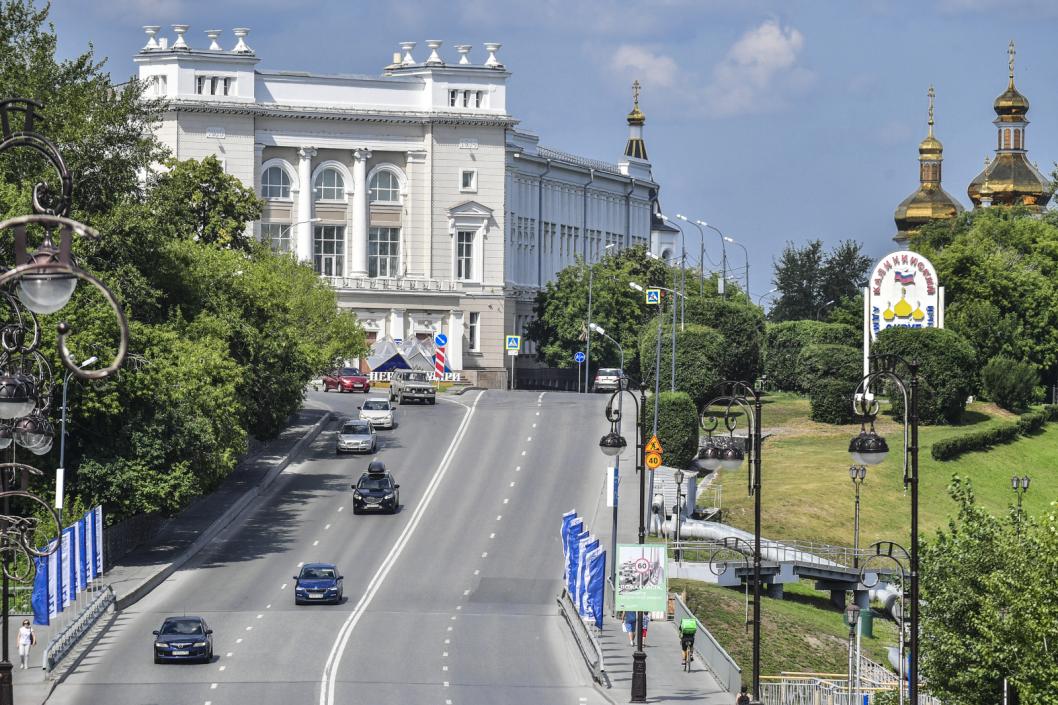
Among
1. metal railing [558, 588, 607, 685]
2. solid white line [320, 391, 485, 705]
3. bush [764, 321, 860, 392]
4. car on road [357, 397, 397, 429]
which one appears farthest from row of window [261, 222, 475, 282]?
metal railing [558, 588, 607, 685]

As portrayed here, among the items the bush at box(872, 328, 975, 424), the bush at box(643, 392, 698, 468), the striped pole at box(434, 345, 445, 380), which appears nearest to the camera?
the bush at box(643, 392, 698, 468)

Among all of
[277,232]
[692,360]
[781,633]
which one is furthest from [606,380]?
[781,633]

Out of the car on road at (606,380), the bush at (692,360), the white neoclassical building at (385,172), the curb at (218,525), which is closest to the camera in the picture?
the curb at (218,525)

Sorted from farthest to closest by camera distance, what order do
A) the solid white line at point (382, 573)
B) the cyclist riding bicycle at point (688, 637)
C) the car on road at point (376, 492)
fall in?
the car on road at point (376, 492) → the cyclist riding bicycle at point (688, 637) → the solid white line at point (382, 573)

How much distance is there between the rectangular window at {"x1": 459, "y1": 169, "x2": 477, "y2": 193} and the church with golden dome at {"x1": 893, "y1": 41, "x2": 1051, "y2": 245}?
43630 mm

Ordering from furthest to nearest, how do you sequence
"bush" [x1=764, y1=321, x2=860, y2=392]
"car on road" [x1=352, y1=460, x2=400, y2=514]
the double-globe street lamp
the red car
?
1. "bush" [x1=764, y1=321, x2=860, y2=392]
2. the red car
3. "car on road" [x1=352, y1=460, x2=400, y2=514]
4. the double-globe street lamp

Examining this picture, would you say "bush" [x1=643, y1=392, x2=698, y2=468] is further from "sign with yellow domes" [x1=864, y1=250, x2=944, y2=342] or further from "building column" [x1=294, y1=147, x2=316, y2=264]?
"building column" [x1=294, y1=147, x2=316, y2=264]

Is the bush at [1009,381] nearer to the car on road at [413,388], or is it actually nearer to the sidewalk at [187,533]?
the car on road at [413,388]

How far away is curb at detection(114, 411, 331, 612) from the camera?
58719mm

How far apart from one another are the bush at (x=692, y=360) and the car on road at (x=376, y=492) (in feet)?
96.0

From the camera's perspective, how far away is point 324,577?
59375mm

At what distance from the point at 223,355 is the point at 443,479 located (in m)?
14.6

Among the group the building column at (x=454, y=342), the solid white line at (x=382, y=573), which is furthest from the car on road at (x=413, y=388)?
the building column at (x=454, y=342)

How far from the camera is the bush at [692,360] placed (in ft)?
342
